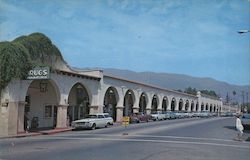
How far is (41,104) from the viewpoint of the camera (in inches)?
1501

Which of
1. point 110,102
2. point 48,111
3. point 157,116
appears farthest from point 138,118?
point 48,111

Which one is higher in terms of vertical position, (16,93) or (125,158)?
(16,93)

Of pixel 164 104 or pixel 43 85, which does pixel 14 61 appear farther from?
pixel 164 104

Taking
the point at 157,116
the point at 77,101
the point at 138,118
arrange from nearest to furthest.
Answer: the point at 77,101, the point at 138,118, the point at 157,116

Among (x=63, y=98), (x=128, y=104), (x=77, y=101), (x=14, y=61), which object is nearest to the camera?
(x=14, y=61)

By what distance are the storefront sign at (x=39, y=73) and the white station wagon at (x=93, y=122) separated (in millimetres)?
6151

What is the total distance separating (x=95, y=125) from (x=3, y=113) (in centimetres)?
939

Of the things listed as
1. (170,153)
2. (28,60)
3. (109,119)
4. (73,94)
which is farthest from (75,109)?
(170,153)

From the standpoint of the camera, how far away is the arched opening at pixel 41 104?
3616 centimetres

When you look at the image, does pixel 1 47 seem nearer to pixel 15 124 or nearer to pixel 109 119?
pixel 15 124

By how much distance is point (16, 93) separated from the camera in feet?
100

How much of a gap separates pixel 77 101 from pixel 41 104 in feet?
21.9

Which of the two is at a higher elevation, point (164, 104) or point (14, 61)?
point (14, 61)

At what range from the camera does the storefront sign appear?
31.0 metres
